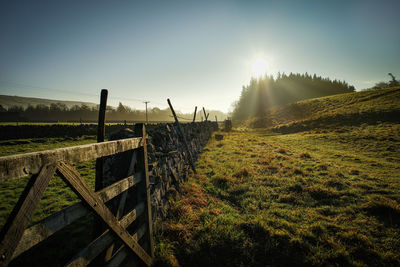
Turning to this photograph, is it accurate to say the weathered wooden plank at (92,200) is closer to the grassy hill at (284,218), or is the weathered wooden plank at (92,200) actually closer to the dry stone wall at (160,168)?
the dry stone wall at (160,168)

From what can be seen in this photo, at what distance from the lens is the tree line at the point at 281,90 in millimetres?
68312

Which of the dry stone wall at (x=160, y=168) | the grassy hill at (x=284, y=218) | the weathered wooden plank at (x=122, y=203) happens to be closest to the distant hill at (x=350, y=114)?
the grassy hill at (x=284, y=218)

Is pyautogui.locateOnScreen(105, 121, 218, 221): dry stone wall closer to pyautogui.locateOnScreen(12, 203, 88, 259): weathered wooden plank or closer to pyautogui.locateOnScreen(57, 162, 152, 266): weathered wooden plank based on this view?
pyautogui.locateOnScreen(57, 162, 152, 266): weathered wooden plank

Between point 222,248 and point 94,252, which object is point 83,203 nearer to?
point 94,252

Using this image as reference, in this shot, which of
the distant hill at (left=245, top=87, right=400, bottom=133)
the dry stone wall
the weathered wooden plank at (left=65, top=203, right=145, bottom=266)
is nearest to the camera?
the weathered wooden plank at (left=65, top=203, right=145, bottom=266)

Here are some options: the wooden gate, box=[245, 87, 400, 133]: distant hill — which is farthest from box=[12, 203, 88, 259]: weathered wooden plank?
box=[245, 87, 400, 133]: distant hill

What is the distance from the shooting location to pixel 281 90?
70438 mm

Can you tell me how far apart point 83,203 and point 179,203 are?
123 inches

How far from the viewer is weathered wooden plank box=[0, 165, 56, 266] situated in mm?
1090

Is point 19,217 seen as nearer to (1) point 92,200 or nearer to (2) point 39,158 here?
(2) point 39,158

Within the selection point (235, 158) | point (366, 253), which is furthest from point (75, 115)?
point (366, 253)

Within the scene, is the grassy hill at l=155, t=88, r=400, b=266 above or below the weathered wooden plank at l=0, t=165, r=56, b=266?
below

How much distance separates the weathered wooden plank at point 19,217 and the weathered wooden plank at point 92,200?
0.17 meters

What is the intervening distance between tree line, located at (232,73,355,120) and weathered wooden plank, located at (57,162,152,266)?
66944 mm
